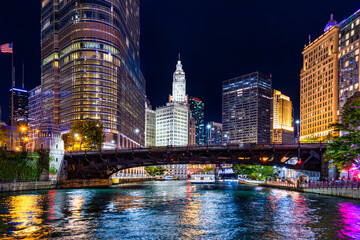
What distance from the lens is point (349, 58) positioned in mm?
172500

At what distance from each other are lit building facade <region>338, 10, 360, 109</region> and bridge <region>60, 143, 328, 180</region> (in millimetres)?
97661

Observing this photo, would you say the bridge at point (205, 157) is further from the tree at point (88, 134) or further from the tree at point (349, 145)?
the tree at point (349, 145)

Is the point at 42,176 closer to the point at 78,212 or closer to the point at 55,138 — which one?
the point at 55,138

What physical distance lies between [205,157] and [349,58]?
124 meters

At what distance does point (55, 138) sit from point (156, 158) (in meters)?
29.9

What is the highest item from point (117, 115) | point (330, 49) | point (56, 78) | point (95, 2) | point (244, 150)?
point (95, 2)

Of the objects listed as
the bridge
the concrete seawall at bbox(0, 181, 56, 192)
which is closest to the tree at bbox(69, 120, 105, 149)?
the bridge

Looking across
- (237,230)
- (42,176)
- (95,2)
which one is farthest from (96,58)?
(237,230)

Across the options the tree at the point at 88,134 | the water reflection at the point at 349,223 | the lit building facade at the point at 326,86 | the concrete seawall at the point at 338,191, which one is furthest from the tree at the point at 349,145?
the lit building facade at the point at 326,86

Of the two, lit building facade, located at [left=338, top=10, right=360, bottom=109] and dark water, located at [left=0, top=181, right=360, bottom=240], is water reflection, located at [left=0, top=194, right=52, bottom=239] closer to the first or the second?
dark water, located at [left=0, top=181, right=360, bottom=240]

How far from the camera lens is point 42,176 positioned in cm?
8706

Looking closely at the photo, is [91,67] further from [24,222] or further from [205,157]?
[24,222]

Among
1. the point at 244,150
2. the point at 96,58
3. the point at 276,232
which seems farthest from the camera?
the point at 96,58

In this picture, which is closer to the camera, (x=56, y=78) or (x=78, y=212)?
(x=78, y=212)
